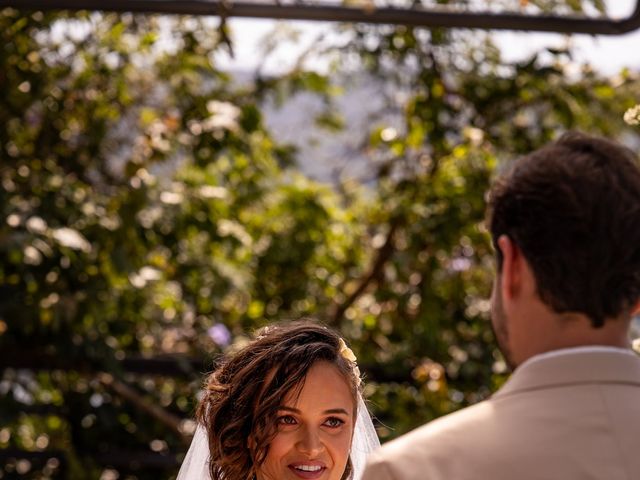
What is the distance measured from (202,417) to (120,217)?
7.08ft

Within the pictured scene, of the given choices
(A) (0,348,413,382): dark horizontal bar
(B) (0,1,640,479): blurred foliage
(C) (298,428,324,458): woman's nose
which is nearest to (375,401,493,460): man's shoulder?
(C) (298,428,324,458): woman's nose

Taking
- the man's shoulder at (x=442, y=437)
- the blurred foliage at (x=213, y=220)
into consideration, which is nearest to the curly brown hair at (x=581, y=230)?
the man's shoulder at (x=442, y=437)

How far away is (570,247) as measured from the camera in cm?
144

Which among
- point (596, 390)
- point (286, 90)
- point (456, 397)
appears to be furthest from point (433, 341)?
point (596, 390)

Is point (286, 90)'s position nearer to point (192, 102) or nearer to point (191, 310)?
point (192, 102)

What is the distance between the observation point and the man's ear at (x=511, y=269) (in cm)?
149

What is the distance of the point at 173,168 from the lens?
5.61 meters

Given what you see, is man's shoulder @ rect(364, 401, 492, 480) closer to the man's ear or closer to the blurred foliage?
the man's ear

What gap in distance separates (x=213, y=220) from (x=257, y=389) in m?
2.60

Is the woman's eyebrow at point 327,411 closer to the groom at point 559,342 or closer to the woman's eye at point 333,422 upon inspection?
the woman's eye at point 333,422

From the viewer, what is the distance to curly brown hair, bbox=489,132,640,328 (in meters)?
1.44

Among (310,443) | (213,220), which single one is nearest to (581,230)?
(310,443)

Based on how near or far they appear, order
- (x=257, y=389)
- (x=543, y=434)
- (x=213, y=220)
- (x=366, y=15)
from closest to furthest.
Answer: (x=543, y=434), (x=257, y=389), (x=366, y=15), (x=213, y=220)

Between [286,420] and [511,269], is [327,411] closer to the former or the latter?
[286,420]
